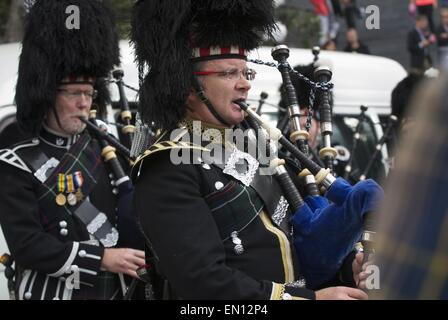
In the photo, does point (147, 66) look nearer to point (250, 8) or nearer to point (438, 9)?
point (250, 8)

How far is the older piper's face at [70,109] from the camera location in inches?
155

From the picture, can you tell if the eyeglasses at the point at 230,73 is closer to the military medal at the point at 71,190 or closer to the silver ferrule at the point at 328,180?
the silver ferrule at the point at 328,180

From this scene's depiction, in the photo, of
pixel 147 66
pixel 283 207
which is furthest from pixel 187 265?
pixel 147 66

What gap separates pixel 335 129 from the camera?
20.0ft

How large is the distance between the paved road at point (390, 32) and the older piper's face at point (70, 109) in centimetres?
813

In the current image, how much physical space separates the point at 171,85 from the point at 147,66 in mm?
234

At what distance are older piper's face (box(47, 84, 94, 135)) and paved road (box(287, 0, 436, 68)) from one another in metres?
8.13

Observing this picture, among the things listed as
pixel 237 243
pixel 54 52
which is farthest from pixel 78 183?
pixel 237 243

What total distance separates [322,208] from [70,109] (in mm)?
1701

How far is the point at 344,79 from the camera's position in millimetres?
6441

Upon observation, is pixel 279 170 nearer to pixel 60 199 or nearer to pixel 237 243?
pixel 237 243

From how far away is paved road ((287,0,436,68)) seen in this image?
11.8 m

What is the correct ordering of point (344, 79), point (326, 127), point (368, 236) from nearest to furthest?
point (368, 236) < point (326, 127) < point (344, 79)

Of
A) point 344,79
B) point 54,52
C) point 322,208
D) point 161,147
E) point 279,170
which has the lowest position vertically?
point 344,79
